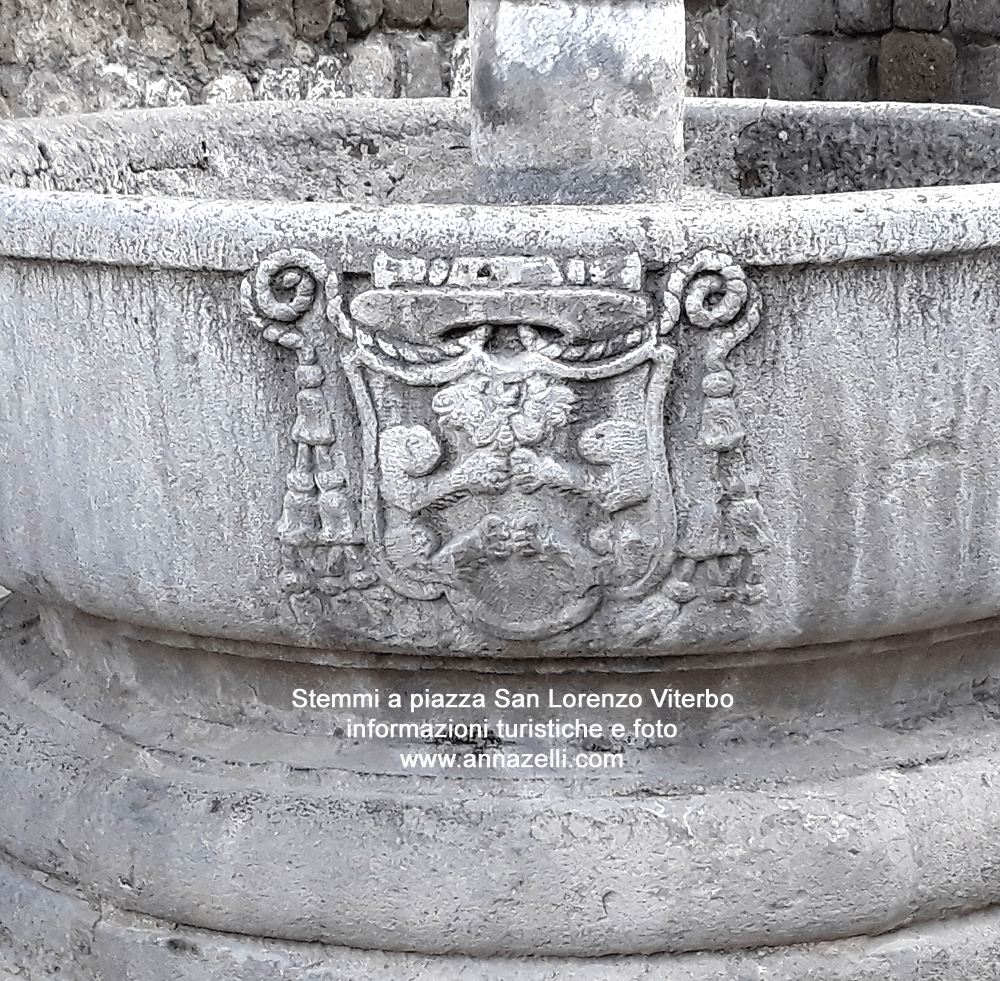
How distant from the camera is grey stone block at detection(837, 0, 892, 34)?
146 inches

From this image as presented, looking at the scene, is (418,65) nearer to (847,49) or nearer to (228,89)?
(228,89)

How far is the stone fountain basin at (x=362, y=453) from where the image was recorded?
1.28 metres

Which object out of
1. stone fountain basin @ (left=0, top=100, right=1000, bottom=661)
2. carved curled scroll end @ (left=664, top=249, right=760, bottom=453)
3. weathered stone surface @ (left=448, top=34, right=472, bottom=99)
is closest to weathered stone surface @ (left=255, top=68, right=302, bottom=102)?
weathered stone surface @ (left=448, top=34, right=472, bottom=99)

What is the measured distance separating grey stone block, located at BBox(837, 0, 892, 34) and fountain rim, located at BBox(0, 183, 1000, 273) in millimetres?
2611

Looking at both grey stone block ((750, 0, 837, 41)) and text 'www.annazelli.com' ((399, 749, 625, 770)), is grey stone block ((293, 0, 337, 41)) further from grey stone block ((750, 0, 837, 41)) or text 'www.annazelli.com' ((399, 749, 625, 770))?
text 'www.annazelli.com' ((399, 749, 625, 770))

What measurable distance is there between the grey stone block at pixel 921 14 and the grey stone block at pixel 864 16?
0.03m

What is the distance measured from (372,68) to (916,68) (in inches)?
55.2

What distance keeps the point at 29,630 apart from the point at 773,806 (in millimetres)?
966

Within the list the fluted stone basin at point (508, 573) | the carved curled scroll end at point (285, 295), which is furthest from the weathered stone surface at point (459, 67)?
the carved curled scroll end at point (285, 295)

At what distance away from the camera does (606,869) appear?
141 cm

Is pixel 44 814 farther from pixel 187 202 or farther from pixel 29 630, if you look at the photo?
pixel 187 202

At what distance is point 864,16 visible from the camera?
12.3ft

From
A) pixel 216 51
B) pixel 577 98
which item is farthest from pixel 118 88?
pixel 577 98

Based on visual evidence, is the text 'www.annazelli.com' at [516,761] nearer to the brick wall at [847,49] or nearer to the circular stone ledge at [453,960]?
the circular stone ledge at [453,960]
